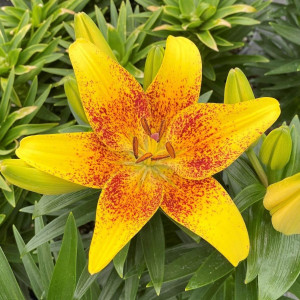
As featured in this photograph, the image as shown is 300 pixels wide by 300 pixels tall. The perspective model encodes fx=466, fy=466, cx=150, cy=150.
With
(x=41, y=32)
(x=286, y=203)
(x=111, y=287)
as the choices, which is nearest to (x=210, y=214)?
(x=286, y=203)

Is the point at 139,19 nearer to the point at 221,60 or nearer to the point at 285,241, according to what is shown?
the point at 221,60

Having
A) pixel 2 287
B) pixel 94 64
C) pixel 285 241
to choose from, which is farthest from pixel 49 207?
pixel 285 241

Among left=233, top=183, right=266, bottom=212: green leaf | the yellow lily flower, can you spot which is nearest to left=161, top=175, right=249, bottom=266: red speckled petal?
the yellow lily flower

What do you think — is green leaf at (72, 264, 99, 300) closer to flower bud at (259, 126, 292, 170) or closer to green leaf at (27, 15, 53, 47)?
flower bud at (259, 126, 292, 170)

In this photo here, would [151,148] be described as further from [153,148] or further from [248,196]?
[248,196]

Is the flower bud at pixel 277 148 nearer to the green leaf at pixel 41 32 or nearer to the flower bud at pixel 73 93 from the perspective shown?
the flower bud at pixel 73 93

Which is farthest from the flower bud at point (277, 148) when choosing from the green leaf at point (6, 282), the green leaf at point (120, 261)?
the green leaf at point (6, 282)
